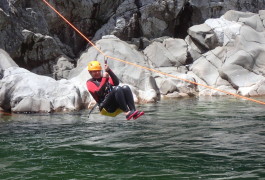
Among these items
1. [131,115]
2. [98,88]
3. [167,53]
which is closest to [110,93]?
[98,88]

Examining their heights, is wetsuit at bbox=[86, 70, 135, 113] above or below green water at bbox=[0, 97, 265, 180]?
above

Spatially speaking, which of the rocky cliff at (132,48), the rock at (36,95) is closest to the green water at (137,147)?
the rock at (36,95)

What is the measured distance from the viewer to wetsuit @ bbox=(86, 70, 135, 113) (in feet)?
→ 36.4

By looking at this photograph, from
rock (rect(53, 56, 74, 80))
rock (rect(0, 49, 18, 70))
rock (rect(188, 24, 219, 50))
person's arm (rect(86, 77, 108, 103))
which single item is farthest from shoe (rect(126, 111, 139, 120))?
rock (rect(188, 24, 219, 50))

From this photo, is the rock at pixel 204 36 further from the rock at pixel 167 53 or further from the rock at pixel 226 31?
the rock at pixel 167 53

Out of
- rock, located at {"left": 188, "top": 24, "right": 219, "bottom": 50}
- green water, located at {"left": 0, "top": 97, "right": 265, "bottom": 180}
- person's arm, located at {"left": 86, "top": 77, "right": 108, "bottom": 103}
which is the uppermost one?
rock, located at {"left": 188, "top": 24, "right": 219, "bottom": 50}

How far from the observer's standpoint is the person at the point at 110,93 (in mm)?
11086

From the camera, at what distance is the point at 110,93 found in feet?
37.1

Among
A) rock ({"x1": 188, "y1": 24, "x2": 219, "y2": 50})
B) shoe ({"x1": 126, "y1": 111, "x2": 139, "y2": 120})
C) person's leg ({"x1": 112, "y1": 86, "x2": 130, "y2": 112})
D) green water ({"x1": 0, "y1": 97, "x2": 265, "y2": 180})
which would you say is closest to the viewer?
green water ({"x1": 0, "y1": 97, "x2": 265, "y2": 180})

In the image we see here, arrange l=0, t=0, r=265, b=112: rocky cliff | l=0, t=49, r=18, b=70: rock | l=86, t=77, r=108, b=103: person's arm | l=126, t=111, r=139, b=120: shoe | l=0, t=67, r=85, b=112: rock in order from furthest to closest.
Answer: l=0, t=49, r=18, b=70: rock < l=0, t=0, r=265, b=112: rocky cliff < l=0, t=67, r=85, b=112: rock < l=86, t=77, r=108, b=103: person's arm < l=126, t=111, r=139, b=120: shoe

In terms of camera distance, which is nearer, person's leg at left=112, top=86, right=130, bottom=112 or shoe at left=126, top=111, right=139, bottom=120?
shoe at left=126, top=111, right=139, bottom=120

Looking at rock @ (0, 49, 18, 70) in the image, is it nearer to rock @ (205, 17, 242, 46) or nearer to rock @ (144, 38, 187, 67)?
rock @ (144, 38, 187, 67)

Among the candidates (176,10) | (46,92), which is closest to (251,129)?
(46,92)

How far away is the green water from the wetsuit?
1.12 m
